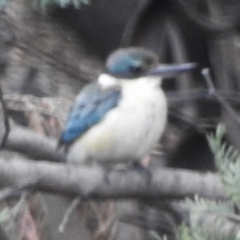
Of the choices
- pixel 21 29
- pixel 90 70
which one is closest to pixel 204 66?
pixel 90 70

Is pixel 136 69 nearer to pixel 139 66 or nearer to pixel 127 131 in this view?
pixel 139 66

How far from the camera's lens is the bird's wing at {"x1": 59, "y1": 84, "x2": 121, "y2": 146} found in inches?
115

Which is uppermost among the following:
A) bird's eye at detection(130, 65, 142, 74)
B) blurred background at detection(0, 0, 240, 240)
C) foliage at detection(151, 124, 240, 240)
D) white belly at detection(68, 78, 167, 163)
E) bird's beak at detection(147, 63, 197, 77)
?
foliage at detection(151, 124, 240, 240)

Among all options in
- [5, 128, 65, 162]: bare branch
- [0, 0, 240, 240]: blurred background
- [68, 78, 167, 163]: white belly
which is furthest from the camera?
[0, 0, 240, 240]: blurred background

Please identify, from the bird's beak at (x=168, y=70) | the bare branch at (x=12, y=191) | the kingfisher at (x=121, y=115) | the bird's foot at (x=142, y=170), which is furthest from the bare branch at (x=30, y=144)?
the bare branch at (x=12, y=191)

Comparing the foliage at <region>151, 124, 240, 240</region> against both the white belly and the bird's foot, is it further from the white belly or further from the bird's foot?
the white belly

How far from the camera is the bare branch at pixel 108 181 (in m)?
2.32

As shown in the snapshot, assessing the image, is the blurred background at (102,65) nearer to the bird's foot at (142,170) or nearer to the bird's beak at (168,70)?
the bird's foot at (142,170)

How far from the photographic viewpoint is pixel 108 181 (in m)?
2.52

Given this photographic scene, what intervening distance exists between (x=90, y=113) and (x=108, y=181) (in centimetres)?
49

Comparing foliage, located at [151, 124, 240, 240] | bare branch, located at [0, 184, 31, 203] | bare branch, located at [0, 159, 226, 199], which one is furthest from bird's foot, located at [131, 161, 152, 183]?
foliage, located at [151, 124, 240, 240]

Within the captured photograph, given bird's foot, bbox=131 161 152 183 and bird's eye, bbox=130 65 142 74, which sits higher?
bird's eye, bbox=130 65 142 74

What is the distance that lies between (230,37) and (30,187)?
6.34 ft

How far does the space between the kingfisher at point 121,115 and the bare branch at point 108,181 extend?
6.2 inches
